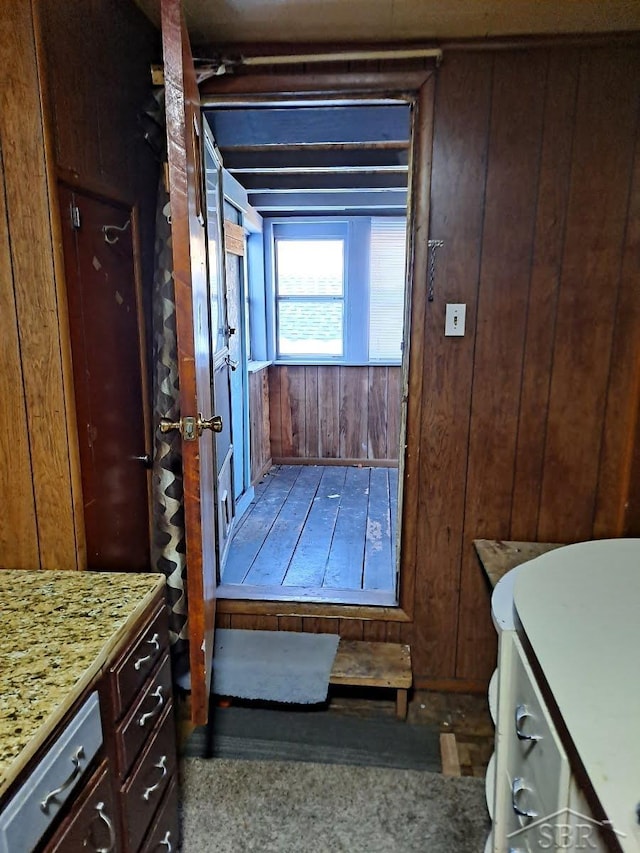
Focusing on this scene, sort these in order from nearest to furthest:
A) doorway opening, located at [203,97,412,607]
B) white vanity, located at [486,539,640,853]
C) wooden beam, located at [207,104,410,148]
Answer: white vanity, located at [486,539,640,853]
wooden beam, located at [207,104,410,148]
doorway opening, located at [203,97,412,607]

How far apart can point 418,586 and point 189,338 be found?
1.33 meters

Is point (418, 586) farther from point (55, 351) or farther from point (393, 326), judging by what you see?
point (393, 326)

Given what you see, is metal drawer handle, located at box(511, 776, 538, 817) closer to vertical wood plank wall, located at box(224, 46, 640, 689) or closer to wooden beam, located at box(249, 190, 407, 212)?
vertical wood plank wall, located at box(224, 46, 640, 689)

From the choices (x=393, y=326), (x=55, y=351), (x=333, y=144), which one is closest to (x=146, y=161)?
(x=55, y=351)

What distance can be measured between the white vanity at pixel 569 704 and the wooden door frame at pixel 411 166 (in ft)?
2.33

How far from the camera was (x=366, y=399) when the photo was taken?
190 inches

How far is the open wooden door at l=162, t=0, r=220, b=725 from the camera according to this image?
1.35m

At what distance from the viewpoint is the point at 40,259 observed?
4.32ft

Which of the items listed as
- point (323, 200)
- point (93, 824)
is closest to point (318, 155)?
point (323, 200)

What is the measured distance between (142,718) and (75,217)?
122 centimetres

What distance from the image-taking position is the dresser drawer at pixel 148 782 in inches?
44.5

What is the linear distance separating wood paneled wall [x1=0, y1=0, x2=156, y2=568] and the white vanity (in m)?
1.12

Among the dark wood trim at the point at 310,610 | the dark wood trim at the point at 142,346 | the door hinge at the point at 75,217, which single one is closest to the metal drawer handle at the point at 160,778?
the dark wood trim at the point at 142,346

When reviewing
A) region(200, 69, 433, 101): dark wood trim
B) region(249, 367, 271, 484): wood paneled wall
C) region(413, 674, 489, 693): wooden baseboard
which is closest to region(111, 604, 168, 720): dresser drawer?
region(413, 674, 489, 693): wooden baseboard
